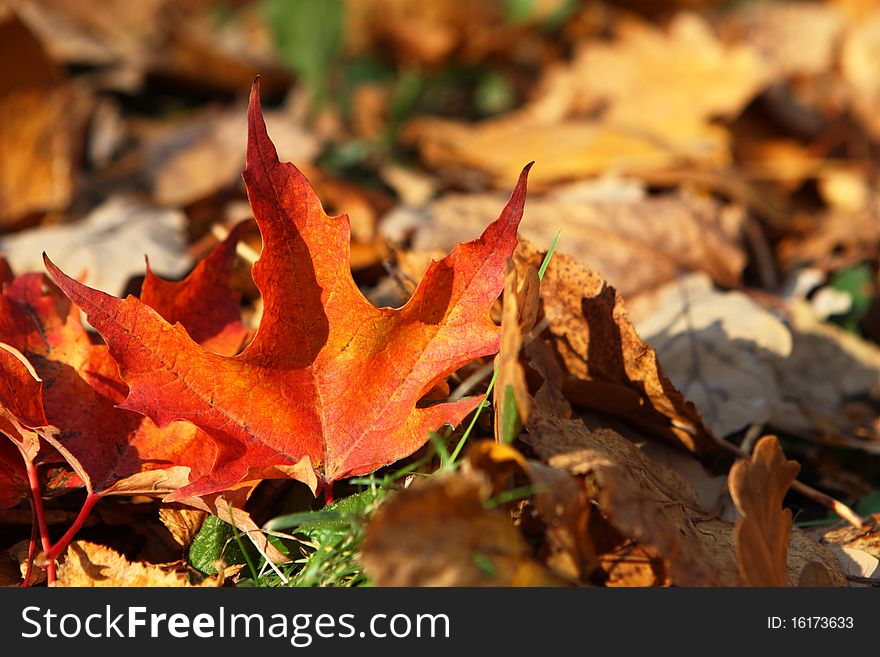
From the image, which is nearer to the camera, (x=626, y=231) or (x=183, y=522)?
(x=183, y=522)

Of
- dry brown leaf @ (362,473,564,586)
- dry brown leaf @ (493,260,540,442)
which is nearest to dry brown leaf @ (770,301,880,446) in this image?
dry brown leaf @ (493,260,540,442)

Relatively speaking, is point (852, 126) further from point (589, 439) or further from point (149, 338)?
point (149, 338)

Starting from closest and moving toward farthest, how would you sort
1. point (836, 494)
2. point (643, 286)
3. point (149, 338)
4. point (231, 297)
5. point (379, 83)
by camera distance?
point (149, 338) → point (231, 297) → point (836, 494) → point (643, 286) → point (379, 83)

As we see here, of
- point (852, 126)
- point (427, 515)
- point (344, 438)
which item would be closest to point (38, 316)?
point (344, 438)

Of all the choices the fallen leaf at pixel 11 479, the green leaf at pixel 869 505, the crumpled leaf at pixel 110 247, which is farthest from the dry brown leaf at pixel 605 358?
the crumpled leaf at pixel 110 247

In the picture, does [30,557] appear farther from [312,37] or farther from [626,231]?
[312,37]

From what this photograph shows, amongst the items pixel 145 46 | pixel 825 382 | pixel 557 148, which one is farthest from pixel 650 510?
pixel 145 46
